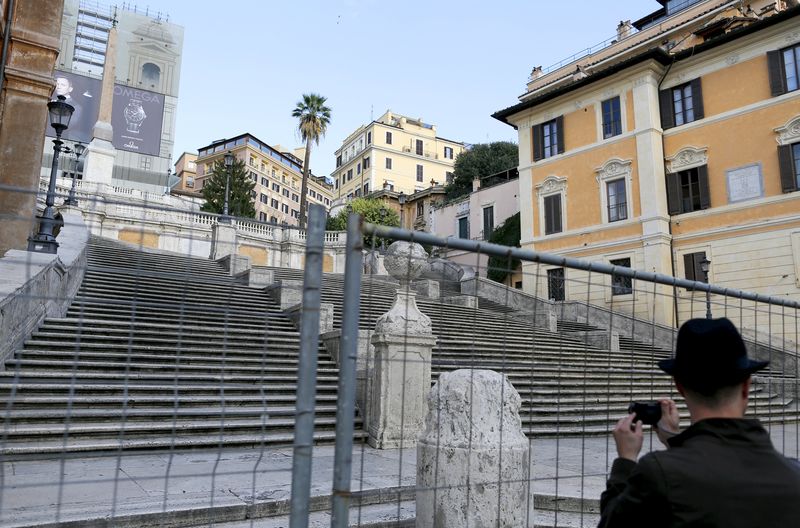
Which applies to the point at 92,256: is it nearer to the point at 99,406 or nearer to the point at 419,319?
the point at 99,406

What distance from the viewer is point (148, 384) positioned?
700cm

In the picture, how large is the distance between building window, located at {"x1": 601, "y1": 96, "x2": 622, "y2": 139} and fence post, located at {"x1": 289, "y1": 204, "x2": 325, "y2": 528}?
80.5 ft

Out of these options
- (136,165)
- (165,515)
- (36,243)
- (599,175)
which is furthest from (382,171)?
(165,515)

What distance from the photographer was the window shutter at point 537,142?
2742 centimetres

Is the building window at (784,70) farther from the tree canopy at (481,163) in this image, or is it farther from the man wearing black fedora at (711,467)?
the tree canopy at (481,163)

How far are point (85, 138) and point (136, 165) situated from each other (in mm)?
7445

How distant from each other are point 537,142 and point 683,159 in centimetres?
716

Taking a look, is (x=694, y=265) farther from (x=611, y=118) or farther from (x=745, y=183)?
(x=611, y=118)

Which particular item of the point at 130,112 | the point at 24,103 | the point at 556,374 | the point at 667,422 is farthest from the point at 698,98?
the point at 130,112

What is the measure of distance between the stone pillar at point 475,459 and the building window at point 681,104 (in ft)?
75.0

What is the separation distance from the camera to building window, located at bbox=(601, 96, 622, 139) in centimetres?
2409

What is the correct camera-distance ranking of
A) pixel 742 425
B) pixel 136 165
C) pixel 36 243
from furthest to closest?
pixel 136 165, pixel 36 243, pixel 742 425

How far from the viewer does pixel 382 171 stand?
68.1 metres

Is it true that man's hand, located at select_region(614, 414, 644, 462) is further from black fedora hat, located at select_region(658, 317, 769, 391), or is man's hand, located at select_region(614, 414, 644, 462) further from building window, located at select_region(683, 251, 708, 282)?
building window, located at select_region(683, 251, 708, 282)
